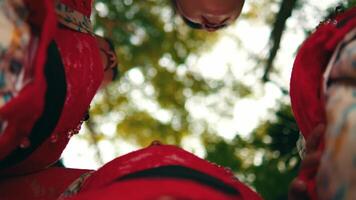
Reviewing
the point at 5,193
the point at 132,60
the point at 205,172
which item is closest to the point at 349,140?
the point at 205,172

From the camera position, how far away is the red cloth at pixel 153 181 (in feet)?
1.93

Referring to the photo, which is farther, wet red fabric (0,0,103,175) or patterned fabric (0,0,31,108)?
wet red fabric (0,0,103,175)

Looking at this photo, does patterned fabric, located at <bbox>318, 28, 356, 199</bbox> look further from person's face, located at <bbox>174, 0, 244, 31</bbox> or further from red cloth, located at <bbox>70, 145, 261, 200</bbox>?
person's face, located at <bbox>174, 0, 244, 31</bbox>

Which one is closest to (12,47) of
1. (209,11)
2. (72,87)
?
(72,87)

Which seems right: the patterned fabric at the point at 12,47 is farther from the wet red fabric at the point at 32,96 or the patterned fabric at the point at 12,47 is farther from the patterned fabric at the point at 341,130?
the patterned fabric at the point at 341,130

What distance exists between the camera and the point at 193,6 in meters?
1.10

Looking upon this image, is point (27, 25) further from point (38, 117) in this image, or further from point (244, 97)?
point (244, 97)

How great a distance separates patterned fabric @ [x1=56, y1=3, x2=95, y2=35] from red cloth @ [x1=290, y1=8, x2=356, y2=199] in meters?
0.34

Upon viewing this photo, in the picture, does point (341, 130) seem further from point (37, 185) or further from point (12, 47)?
point (37, 185)

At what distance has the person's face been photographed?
3.55 ft

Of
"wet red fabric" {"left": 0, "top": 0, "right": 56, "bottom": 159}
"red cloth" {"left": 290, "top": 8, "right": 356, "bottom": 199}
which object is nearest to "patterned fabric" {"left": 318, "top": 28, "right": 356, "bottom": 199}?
"red cloth" {"left": 290, "top": 8, "right": 356, "bottom": 199}

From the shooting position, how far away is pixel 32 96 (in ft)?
2.06

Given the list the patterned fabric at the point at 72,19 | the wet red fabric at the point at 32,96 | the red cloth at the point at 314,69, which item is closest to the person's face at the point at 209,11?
the patterned fabric at the point at 72,19

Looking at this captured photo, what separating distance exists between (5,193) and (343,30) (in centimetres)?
53
